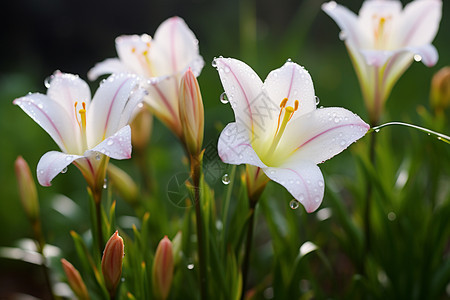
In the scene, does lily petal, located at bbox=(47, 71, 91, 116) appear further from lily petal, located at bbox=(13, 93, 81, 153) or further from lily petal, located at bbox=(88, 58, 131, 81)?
lily petal, located at bbox=(88, 58, 131, 81)

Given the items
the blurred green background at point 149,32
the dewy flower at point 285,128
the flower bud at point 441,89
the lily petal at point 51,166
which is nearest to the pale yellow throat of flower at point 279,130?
the dewy flower at point 285,128

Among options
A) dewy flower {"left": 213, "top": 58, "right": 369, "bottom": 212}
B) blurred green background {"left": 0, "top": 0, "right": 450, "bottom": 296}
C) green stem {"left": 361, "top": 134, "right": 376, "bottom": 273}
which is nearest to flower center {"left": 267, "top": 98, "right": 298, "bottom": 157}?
dewy flower {"left": 213, "top": 58, "right": 369, "bottom": 212}

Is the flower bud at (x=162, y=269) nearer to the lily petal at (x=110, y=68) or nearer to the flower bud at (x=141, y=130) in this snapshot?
the lily petal at (x=110, y=68)

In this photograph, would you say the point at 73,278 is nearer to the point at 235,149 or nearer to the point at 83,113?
the point at 83,113

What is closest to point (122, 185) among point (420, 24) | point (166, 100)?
point (166, 100)

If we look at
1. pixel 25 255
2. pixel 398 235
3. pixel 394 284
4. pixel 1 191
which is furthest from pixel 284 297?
pixel 1 191

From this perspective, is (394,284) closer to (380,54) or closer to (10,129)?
(380,54)

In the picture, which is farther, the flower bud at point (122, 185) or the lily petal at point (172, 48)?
the flower bud at point (122, 185)
